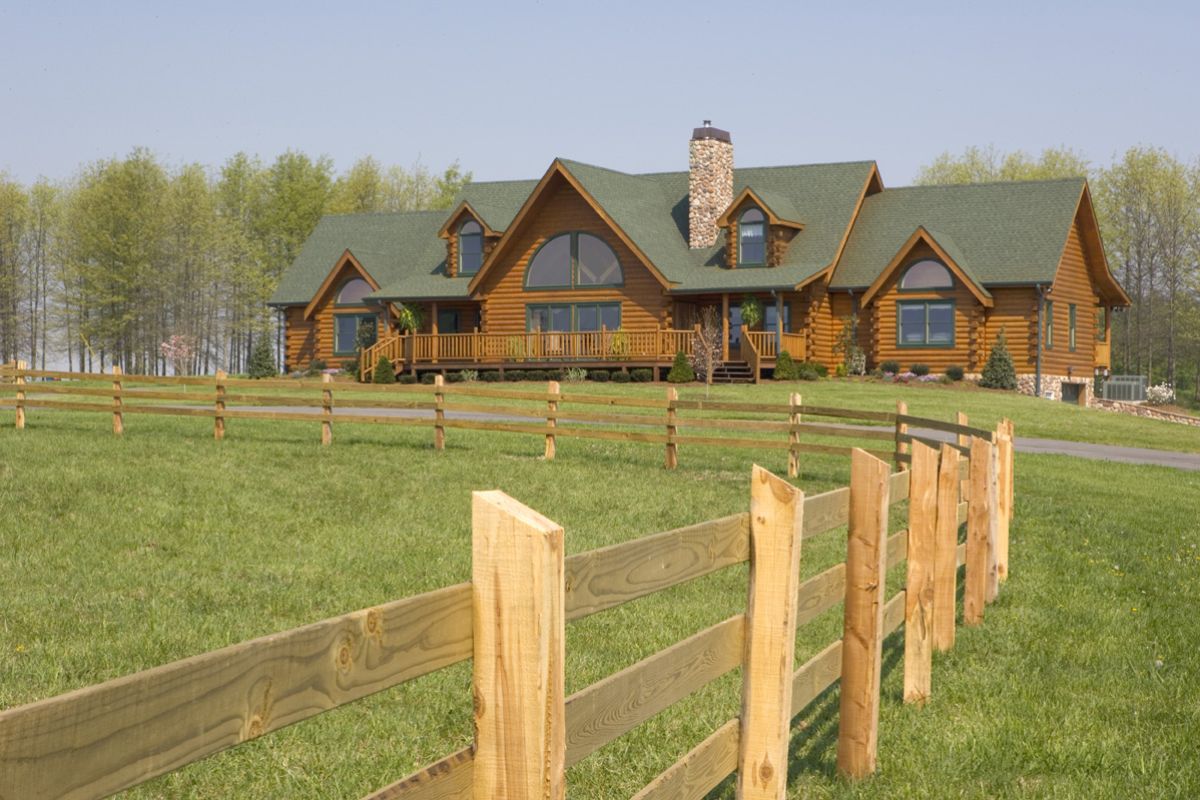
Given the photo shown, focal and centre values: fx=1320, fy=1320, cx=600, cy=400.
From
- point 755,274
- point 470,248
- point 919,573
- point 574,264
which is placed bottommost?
point 919,573

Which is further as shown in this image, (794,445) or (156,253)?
(156,253)

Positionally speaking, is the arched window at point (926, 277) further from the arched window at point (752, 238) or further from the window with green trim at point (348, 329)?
the window with green trim at point (348, 329)

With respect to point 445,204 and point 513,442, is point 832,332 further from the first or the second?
point 445,204

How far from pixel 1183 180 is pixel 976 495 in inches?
2524

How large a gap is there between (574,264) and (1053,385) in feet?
51.9

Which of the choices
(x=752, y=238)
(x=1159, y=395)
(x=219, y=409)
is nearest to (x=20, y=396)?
(x=219, y=409)

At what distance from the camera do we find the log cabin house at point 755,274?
40656 mm

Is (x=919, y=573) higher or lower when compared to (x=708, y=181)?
lower

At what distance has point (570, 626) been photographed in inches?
367

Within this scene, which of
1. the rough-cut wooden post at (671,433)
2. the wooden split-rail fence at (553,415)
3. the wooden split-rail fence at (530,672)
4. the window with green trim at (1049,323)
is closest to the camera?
the wooden split-rail fence at (530,672)

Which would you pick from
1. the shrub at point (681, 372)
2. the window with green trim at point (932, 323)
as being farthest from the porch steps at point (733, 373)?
the window with green trim at point (932, 323)

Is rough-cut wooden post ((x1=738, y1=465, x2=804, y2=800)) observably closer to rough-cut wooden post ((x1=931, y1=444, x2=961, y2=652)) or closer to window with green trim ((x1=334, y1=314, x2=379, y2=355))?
rough-cut wooden post ((x1=931, y1=444, x2=961, y2=652))

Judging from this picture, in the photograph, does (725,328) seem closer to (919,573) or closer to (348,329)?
→ (348,329)

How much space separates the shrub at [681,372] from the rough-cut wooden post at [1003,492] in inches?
1021
